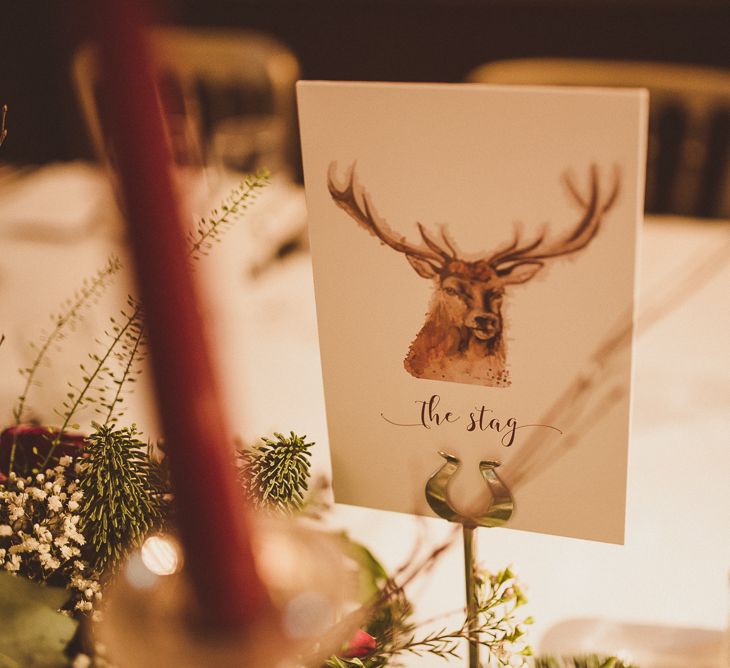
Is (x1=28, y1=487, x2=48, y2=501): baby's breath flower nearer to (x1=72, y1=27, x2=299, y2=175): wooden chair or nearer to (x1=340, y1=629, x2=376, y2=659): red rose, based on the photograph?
(x1=340, y1=629, x2=376, y2=659): red rose

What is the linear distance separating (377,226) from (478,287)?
0.07 m

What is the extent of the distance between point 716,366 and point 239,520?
1.01m

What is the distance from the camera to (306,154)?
19.5 inches

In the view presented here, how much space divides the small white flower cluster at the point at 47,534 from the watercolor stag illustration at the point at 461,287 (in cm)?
25

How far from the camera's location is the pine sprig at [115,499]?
0.54 meters

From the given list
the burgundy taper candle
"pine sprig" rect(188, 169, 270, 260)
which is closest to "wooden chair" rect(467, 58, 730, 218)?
"pine sprig" rect(188, 169, 270, 260)

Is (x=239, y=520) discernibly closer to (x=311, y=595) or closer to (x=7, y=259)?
(x=311, y=595)

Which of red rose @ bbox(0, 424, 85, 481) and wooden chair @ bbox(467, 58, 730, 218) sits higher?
wooden chair @ bbox(467, 58, 730, 218)

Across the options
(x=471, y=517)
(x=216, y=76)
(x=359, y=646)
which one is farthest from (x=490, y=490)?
(x=216, y=76)

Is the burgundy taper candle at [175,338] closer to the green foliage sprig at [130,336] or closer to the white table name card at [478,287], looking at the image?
the green foliage sprig at [130,336]

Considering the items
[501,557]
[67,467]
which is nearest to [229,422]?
[67,467]

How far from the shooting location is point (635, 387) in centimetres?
105

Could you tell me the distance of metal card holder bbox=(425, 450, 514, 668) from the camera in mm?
542

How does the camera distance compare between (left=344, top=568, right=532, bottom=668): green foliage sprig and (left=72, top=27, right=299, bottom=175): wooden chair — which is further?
(left=72, top=27, right=299, bottom=175): wooden chair
